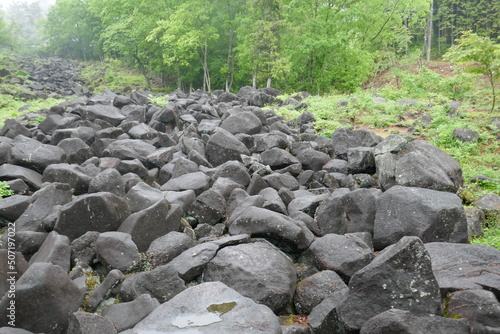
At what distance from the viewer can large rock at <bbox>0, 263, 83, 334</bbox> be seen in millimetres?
4082

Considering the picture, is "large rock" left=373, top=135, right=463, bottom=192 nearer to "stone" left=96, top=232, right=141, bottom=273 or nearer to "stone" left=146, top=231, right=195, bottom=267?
"stone" left=146, top=231, right=195, bottom=267

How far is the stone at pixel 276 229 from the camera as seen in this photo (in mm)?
5664

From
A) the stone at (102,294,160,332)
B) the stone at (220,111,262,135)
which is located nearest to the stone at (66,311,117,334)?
the stone at (102,294,160,332)

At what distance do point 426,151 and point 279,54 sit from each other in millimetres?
19128

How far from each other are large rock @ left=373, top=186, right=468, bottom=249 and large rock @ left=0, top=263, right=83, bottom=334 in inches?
179

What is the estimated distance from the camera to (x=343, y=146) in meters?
11.2

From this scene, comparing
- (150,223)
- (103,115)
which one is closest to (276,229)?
(150,223)

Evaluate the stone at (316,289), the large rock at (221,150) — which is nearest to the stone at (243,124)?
the large rock at (221,150)

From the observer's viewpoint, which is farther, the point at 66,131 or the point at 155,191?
the point at 66,131

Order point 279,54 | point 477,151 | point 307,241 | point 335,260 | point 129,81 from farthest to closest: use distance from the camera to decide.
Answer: point 129,81, point 279,54, point 477,151, point 307,241, point 335,260

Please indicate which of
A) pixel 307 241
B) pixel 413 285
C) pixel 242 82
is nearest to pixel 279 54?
pixel 242 82

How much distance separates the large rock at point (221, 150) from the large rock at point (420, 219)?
5170 mm

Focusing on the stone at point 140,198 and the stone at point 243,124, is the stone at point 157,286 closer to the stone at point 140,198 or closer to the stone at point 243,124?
the stone at point 140,198

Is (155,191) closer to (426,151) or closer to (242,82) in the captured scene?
(426,151)
